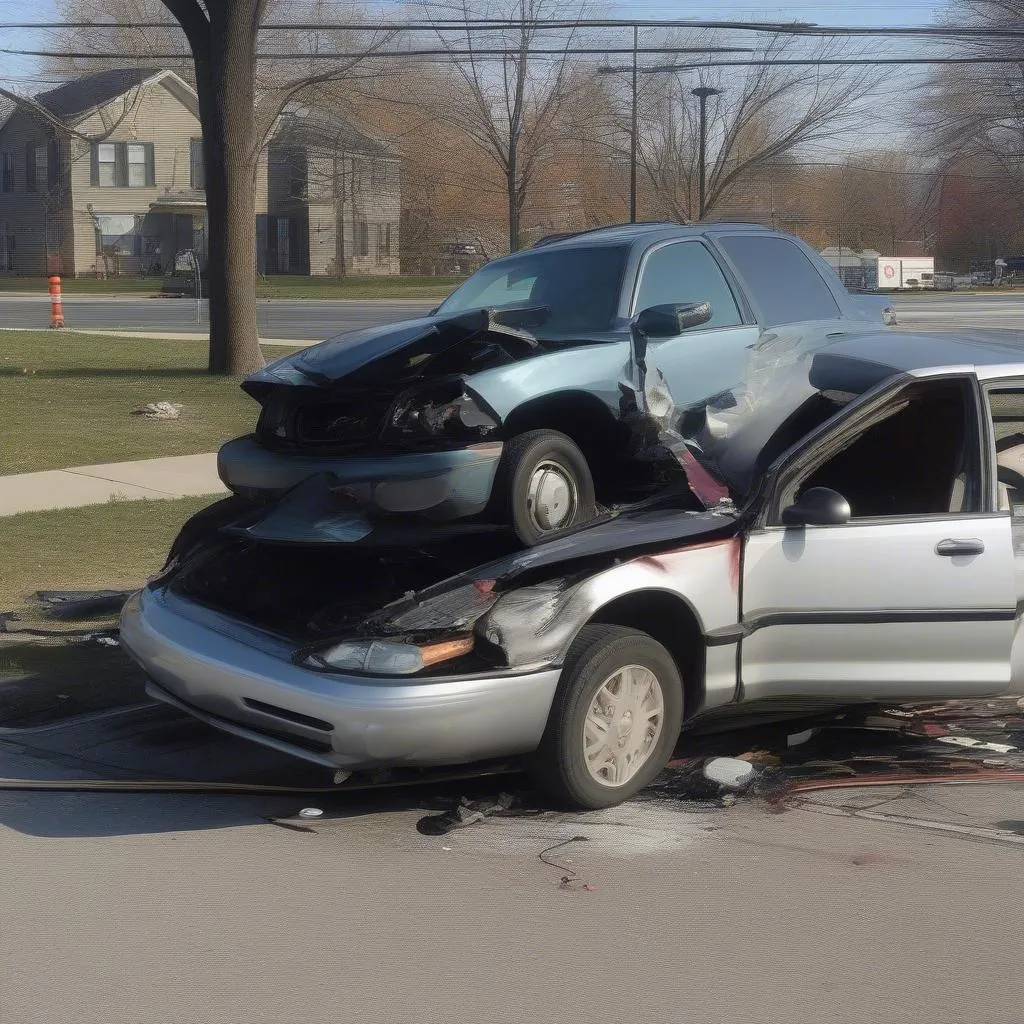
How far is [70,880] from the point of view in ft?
14.6

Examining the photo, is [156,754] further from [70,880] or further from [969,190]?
[969,190]

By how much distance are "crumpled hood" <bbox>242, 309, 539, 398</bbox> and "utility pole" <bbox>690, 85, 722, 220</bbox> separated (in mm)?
38759

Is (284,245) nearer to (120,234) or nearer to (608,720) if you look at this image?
(120,234)

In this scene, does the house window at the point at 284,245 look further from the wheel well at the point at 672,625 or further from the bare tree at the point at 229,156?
the wheel well at the point at 672,625

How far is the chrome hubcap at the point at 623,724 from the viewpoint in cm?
493

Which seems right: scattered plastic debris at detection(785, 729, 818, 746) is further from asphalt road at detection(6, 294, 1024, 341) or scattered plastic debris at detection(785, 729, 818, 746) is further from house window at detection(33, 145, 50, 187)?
house window at detection(33, 145, 50, 187)

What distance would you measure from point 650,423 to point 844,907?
2291 millimetres

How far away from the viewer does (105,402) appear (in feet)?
54.5

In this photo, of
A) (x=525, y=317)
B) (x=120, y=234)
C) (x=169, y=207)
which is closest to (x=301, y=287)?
(x=169, y=207)

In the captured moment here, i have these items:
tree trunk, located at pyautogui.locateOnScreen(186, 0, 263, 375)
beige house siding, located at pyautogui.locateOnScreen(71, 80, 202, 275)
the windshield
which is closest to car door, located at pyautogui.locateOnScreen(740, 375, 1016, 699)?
the windshield

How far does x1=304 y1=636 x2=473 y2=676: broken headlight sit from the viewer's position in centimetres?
467

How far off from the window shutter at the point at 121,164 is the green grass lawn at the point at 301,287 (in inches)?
166

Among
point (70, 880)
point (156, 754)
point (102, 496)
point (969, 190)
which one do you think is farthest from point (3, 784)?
point (969, 190)

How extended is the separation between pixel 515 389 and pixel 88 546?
14.5ft
